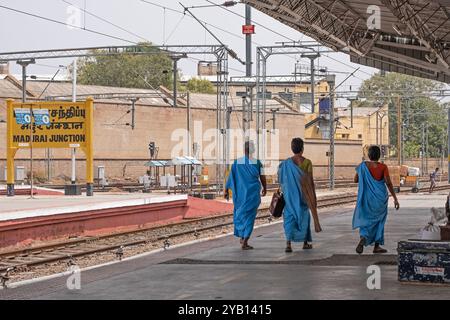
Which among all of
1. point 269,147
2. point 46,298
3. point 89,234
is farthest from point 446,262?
point 269,147

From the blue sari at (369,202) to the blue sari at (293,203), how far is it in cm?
93

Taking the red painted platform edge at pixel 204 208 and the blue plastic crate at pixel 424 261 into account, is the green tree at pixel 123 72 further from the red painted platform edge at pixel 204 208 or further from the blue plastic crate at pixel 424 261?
the blue plastic crate at pixel 424 261

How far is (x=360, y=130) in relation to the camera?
112375 millimetres

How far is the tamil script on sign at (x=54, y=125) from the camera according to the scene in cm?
3120

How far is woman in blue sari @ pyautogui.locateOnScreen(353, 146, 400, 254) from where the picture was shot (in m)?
13.1

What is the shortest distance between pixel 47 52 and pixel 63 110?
2273 cm

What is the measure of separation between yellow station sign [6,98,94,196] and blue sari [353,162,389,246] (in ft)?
62.0

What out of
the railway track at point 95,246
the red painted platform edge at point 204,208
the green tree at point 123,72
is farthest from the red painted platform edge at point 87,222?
the green tree at point 123,72

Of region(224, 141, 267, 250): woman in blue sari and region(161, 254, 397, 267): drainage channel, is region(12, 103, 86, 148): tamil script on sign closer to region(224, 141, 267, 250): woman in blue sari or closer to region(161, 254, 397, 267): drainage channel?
region(224, 141, 267, 250): woman in blue sari

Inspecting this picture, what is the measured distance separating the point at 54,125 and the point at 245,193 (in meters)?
18.0

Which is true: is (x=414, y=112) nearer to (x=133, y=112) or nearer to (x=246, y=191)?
(x=133, y=112)

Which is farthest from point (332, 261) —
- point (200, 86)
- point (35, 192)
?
point (200, 86)

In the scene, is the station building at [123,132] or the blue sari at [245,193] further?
the station building at [123,132]
